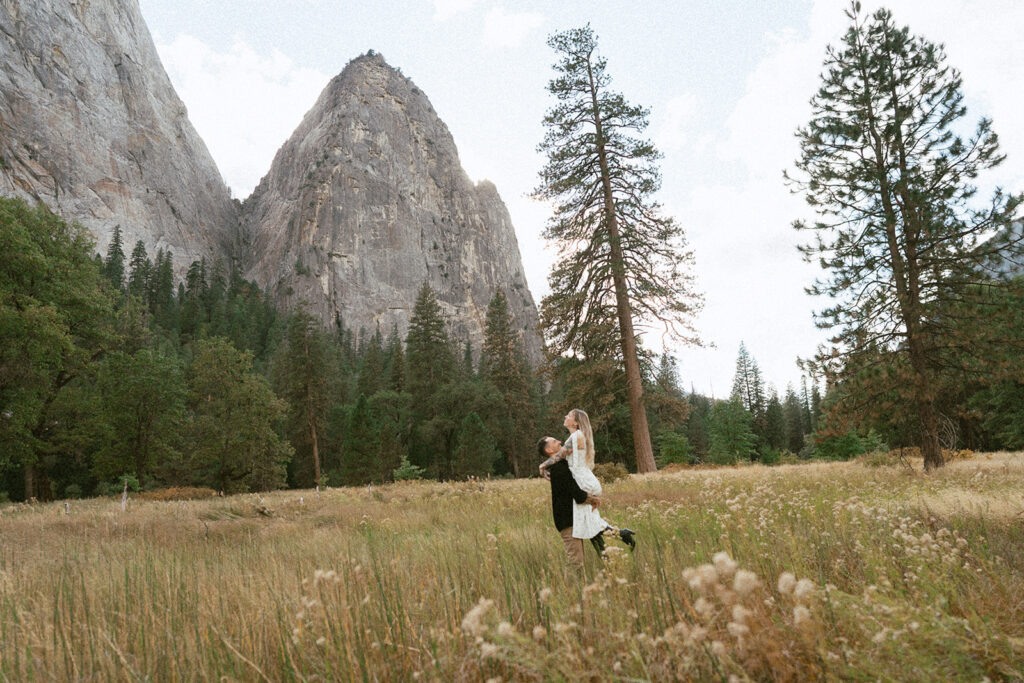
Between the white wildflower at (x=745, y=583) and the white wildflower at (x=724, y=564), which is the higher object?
the white wildflower at (x=724, y=564)

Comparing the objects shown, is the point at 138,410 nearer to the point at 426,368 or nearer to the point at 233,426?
the point at 233,426

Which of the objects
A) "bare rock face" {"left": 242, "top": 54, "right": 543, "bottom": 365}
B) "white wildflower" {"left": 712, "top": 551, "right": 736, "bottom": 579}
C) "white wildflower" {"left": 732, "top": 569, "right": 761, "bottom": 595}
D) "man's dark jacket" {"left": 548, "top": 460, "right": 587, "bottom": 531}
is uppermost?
"bare rock face" {"left": 242, "top": 54, "right": 543, "bottom": 365}

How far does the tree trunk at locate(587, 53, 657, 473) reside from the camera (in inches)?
709

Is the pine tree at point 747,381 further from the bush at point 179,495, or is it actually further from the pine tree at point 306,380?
the bush at point 179,495

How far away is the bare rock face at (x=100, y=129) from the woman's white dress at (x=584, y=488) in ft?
370

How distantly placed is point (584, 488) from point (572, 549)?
58cm

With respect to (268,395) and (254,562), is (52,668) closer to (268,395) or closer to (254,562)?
(254,562)

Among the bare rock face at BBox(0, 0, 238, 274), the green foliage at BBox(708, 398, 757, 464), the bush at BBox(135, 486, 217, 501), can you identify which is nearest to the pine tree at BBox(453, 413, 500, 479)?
the bush at BBox(135, 486, 217, 501)

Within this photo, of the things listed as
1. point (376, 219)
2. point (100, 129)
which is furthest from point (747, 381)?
point (100, 129)

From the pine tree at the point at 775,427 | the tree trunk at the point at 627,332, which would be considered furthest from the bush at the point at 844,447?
the tree trunk at the point at 627,332

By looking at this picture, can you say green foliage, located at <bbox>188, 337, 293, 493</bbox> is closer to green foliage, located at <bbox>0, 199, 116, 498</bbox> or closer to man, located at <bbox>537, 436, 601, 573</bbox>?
green foliage, located at <bbox>0, 199, 116, 498</bbox>

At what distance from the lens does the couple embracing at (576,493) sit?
470 cm

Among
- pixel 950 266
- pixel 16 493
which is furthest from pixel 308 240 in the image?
pixel 950 266

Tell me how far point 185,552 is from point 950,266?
16376 mm
